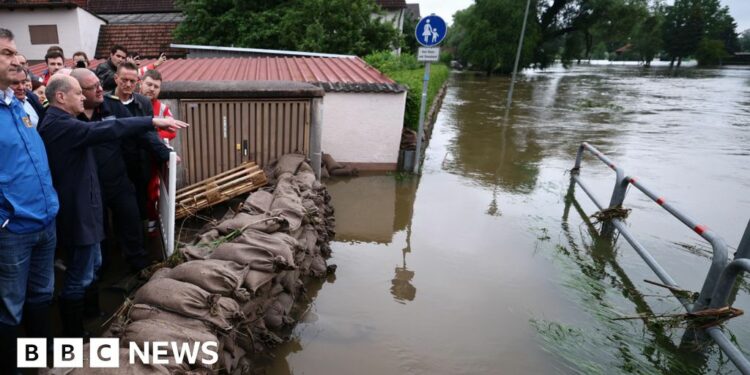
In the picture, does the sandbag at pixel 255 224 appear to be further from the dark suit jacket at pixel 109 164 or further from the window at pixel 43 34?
the window at pixel 43 34

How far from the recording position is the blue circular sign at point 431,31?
6773 mm

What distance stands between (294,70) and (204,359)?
24.1 ft

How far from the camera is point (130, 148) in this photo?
149 inches

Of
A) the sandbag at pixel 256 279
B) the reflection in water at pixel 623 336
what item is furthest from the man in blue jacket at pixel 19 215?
the reflection in water at pixel 623 336

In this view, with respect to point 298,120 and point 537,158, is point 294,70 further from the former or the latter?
point 537,158

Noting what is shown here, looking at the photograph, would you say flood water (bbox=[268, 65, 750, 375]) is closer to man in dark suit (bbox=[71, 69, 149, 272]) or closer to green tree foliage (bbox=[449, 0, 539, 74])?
man in dark suit (bbox=[71, 69, 149, 272])

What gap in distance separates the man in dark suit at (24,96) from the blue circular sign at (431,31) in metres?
5.21

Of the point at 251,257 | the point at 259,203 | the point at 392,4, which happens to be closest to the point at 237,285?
the point at 251,257

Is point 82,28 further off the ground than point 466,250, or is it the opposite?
point 82,28

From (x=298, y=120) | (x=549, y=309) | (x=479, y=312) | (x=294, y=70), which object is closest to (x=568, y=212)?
(x=549, y=309)

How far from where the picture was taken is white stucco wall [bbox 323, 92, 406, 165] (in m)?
7.28

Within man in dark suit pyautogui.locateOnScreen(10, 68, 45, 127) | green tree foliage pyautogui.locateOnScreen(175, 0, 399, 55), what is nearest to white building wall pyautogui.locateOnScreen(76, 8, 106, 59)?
green tree foliage pyautogui.locateOnScreen(175, 0, 399, 55)

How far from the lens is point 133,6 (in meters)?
22.2

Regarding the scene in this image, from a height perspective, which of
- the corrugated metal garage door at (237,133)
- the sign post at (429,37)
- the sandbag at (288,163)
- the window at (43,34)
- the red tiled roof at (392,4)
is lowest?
the sandbag at (288,163)
